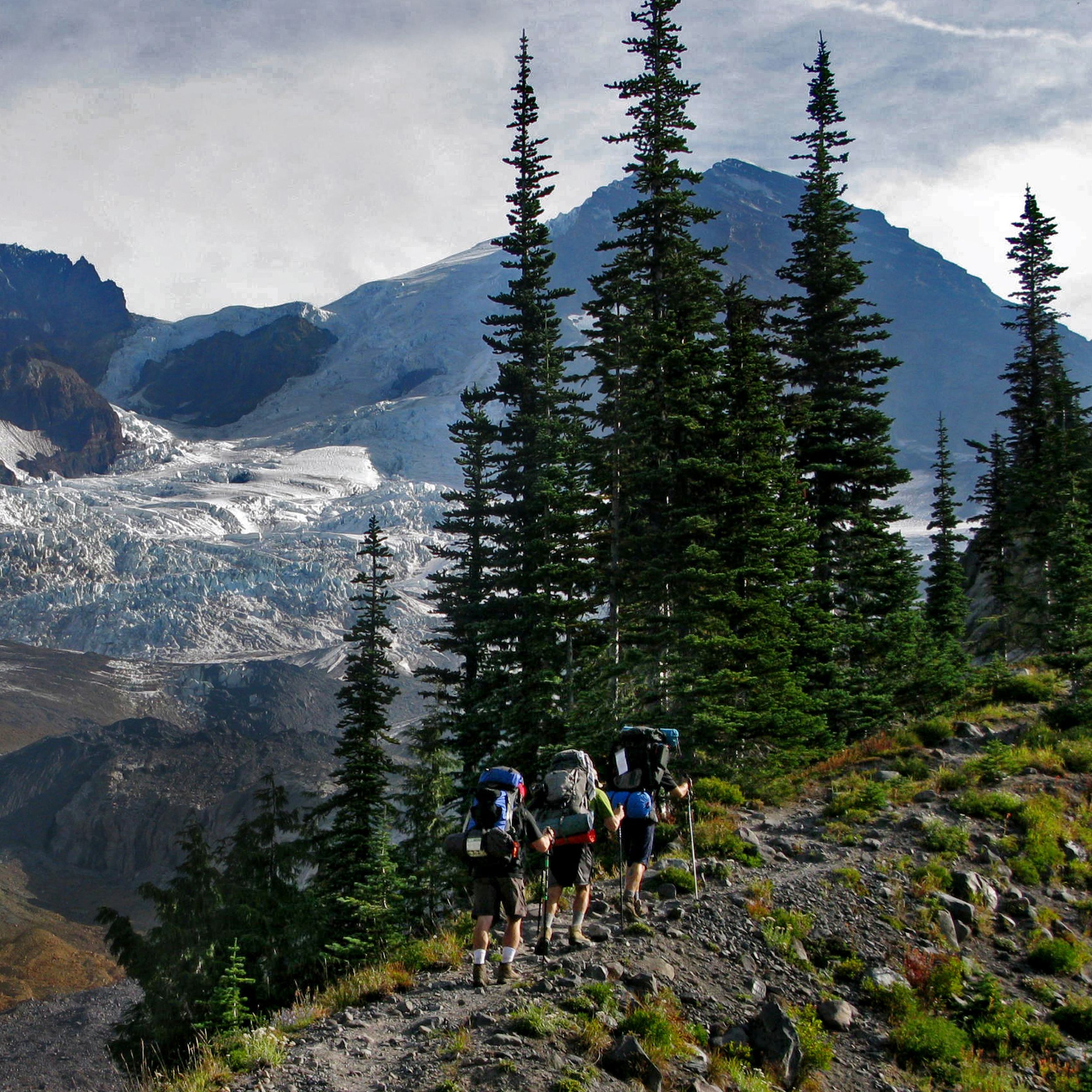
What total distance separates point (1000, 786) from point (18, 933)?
434 feet

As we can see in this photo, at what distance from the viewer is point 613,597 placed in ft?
80.4

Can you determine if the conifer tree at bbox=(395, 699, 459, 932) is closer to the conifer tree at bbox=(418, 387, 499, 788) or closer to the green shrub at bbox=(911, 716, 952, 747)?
the conifer tree at bbox=(418, 387, 499, 788)

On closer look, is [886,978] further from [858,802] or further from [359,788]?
[359,788]

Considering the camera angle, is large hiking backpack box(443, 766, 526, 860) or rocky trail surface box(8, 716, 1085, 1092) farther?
large hiking backpack box(443, 766, 526, 860)

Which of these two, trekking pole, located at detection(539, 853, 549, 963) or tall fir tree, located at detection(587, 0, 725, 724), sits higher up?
tall fir tree, located at detection(587, 0, 725, 724)

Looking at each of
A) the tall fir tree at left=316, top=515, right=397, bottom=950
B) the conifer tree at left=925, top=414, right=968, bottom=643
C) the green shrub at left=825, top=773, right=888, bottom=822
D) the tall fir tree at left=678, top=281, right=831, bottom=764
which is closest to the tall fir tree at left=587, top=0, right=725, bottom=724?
the tall fir tree at left=678, top=281, right=831, bottom=764

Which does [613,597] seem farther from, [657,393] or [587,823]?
[587,823]

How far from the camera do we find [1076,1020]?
31.6 ft

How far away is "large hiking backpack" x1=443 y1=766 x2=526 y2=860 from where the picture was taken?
920cm

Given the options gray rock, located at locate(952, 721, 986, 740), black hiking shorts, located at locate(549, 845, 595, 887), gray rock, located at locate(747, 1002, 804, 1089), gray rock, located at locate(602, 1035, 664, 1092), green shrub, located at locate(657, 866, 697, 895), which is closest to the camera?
gray rock, located at locate(602, 1035, 664, 1092)

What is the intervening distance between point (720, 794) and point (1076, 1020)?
692cm

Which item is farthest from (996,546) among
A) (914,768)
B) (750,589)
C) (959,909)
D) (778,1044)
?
(778,1044)

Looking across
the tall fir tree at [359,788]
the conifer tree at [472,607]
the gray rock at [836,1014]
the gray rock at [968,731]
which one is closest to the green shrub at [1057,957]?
the gray rock at [836,1014]

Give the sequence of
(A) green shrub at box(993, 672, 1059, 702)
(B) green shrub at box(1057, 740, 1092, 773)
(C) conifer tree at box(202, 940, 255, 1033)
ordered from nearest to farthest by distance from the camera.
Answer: (C) conifer tree at box(202, 940, 255, 1033), (B) green shrub at box(1057, 740, 1092, 773), (A) green shrub at box(993, 672, 1059, 702)
